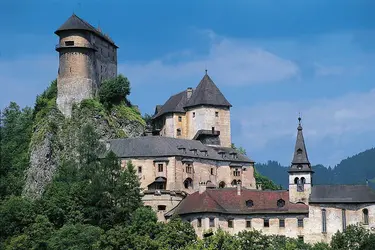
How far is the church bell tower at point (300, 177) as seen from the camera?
300 feet

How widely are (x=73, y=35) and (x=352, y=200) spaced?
148 ft

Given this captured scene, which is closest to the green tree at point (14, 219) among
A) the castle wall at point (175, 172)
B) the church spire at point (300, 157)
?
the castle wall at point (175, 172)

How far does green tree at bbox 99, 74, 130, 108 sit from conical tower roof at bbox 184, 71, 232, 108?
886cm

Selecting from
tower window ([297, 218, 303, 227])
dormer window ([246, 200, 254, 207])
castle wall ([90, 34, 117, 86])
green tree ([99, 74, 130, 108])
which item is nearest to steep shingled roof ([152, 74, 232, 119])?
green tree ([99, 74, 130, 108])

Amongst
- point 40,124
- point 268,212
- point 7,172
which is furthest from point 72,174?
point 268,212

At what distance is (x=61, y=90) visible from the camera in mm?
113562

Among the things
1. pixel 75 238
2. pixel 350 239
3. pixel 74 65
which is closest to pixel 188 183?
pixel 74 65

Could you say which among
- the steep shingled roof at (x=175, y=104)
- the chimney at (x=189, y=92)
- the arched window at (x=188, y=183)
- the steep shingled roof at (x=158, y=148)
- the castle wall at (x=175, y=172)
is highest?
the chimney at (x=189, y=92)

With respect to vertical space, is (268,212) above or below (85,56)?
below

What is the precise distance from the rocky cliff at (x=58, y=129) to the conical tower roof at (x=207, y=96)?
318 inches

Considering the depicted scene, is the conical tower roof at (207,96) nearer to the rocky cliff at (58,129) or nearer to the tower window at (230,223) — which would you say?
the rocky cliff at (58,129)

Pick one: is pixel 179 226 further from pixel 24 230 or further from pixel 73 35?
pixel 73 35

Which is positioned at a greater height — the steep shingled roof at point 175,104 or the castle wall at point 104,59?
the castle wall at point 104,59

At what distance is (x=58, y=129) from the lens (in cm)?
11119
